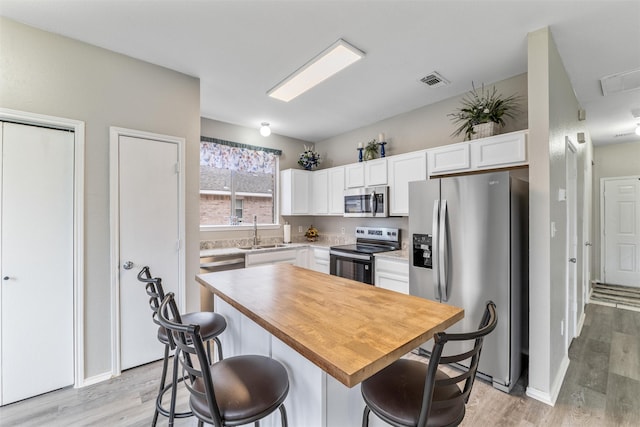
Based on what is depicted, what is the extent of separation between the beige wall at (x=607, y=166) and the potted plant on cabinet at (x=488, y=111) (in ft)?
14.0

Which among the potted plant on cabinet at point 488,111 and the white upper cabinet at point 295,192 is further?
the white upper cabinet at point 295,192

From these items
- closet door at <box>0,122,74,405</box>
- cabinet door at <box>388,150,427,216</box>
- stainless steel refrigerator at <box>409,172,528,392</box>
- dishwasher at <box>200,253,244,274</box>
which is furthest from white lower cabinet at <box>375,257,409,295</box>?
closet door at <box>0,122,74,405</box>

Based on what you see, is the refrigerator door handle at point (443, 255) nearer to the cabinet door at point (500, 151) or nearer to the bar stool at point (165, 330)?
the cabinet door at point (500, 151)

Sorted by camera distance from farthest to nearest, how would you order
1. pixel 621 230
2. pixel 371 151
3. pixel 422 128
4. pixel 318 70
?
1. pixel 621 230
2. pixel 371 151
3. pixel 422 128
4. pixel 318 70

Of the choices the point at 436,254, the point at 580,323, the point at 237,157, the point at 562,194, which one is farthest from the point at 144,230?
the point at 580,323

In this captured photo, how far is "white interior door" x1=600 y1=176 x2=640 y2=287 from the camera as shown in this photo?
16.4 feet

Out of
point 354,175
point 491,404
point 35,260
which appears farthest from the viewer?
point 354,175

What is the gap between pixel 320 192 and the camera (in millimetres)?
4758

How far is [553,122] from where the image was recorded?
7.13ft

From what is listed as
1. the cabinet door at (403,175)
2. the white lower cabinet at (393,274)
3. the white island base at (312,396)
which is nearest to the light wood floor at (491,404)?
the white island base at (312,396)

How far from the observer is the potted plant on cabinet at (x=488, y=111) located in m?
2.70

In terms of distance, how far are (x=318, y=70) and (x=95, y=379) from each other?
11.0 feet

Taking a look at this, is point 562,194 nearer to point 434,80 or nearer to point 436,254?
point 436,254

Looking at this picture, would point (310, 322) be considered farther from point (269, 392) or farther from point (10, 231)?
point (10, 231)
